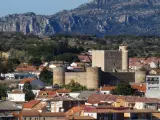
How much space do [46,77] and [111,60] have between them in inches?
205

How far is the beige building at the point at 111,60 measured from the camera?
73500 mm

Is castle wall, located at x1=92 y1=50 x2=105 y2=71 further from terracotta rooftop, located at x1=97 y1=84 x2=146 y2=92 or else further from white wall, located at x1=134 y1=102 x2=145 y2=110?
white wall, located at x1=134 y1=102 x2=145 y2=110

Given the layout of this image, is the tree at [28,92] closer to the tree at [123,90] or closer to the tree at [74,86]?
the tree at [74,86]

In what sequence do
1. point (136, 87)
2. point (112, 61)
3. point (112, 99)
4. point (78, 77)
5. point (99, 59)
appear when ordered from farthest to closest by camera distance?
1. point (99, 59)
2. point (112, 61)
3. point (78, 77)
4. point (136, 87)
5. point (112, 99)

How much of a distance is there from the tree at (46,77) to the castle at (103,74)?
3463 mm

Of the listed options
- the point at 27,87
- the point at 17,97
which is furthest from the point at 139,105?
the point at 27,87

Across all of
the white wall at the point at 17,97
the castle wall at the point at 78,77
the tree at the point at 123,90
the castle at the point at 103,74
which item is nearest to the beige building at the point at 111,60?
the castle at the point at 103,74

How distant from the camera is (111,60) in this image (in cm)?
7319

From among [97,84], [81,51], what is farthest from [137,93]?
[81,51]

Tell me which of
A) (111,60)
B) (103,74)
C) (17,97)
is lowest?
(17,97)

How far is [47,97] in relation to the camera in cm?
5875

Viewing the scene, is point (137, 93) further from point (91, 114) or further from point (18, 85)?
point (91, 114)

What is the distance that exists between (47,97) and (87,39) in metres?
70.7

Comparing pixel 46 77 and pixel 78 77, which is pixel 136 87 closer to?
pixel 78 77
